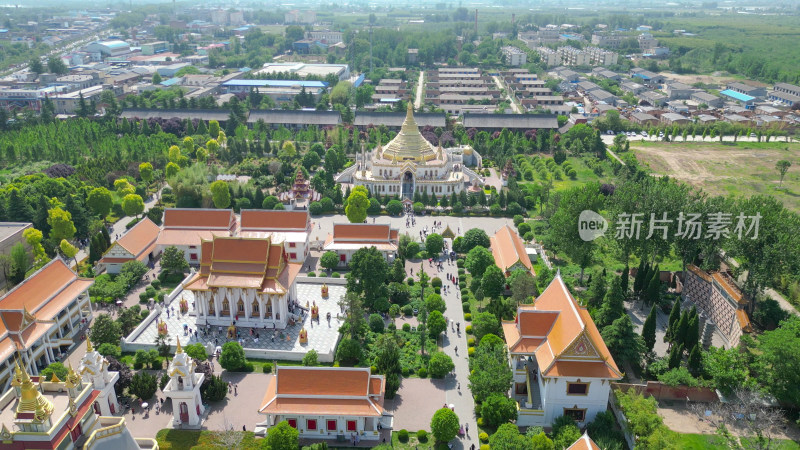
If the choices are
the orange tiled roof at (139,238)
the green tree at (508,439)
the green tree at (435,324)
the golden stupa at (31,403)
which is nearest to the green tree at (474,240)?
the green tree at (435,324)

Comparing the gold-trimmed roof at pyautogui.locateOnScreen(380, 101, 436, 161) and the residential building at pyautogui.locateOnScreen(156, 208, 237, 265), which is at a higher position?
the gold-trimmed roof at pyautogui.locateOnScreen(380, 101, 436, 161)

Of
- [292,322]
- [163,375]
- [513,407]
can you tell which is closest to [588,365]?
[513,407]

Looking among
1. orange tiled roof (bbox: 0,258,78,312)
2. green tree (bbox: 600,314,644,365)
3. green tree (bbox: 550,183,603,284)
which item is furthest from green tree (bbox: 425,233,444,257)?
orange tiled roof (bbox: 0,258,78,312)

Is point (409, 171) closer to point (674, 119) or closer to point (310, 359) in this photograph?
point (310, 359)

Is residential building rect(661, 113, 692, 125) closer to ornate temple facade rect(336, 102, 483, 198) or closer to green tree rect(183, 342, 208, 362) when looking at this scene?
ornate temple facade rect(336, 102, 483, 198)

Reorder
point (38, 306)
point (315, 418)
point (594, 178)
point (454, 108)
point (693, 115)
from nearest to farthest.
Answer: point (315, 418) < point (38, 306) < point (594, 178) < point (693, 115) < point (454, 108)

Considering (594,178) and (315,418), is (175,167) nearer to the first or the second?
(315,418)
